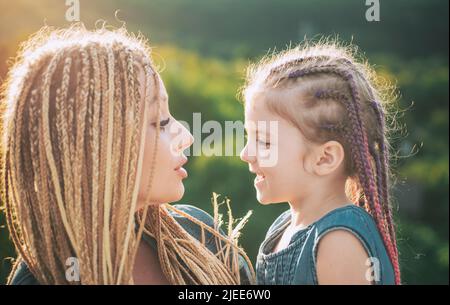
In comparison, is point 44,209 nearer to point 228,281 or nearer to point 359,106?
point 228,281

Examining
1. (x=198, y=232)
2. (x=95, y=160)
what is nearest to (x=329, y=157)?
(x=198, y=232)

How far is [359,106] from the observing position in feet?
7.81

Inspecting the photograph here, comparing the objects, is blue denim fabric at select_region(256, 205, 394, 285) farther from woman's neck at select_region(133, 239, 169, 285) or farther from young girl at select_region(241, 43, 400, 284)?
woman's neck at select_region(133, 239, 169, 285)

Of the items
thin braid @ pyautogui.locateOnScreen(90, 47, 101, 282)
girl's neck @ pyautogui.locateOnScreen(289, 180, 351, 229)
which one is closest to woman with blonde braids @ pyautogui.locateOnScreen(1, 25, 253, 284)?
thin braid @ pyautogui.locateOnScreen(90, 47, 101, 282)

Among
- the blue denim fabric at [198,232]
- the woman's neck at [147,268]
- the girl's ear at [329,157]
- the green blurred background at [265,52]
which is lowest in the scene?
the woman's neck at [147,268]

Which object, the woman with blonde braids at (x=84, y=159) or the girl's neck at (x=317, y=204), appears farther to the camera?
the girl's neck at (x=317, y=204)

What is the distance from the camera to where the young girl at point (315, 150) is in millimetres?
2342

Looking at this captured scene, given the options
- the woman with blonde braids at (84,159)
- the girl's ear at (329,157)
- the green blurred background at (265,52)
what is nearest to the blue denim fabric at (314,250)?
the girl's ear at (329,157)

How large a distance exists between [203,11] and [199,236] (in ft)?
28.8

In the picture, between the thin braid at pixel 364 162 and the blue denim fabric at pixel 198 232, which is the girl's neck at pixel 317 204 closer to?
the thin braid at pixel 364 162

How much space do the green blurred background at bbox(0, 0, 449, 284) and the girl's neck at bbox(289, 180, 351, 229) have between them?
53 centimetres

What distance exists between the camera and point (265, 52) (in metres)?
8.57

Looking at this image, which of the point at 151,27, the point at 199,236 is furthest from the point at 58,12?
the point at 199,236

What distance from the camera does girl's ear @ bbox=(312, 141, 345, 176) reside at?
2.40m
